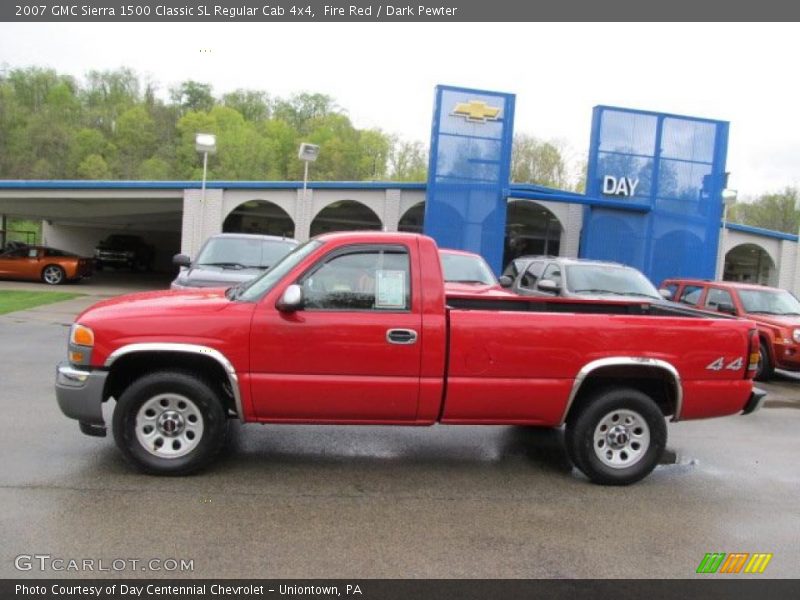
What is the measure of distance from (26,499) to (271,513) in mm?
1607

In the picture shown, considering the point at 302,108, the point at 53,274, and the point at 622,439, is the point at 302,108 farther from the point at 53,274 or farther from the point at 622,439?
the point at 622,439

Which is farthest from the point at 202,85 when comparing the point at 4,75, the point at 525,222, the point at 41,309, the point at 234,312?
the point at 234,312

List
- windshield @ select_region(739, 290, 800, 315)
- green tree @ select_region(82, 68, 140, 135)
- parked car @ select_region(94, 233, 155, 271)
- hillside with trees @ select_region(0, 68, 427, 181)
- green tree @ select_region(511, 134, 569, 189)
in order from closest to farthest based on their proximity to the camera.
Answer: windshield @ select_region(739, 290, 800, 315) → parked car @ select_region(94, 233, 155, 271) → green tree @ select_region(511, 134, 569, 189) → hillside with trees @ select_region(0, 68, 427, 181) → green tree @ select_region(82, 68, 140, 135)

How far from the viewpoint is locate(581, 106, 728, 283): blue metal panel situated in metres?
20.2

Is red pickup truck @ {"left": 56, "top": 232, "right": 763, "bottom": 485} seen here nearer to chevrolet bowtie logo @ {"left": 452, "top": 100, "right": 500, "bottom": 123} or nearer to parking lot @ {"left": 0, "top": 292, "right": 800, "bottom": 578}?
parking lot @ {"left": 0, "top": 292, "right": 800, "bottom": 578}

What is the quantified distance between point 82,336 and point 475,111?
16.3 m

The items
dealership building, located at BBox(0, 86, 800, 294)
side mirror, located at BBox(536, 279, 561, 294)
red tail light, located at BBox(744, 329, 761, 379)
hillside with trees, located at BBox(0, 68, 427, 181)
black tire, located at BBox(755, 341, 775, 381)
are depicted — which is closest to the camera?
red tail light, located at BBox(744, 329, 761, 379)

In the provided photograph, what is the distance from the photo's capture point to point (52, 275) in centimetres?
2305

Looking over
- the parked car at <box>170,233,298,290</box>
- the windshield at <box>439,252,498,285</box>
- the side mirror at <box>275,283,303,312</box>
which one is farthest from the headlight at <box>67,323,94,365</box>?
the windshield at <box>439,252,498,285</box>

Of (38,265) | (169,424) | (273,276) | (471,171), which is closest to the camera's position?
(169,424)

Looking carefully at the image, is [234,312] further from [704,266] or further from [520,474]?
[704,266]

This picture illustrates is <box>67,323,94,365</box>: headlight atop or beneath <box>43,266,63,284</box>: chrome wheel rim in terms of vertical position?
atop

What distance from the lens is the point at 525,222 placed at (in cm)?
2516


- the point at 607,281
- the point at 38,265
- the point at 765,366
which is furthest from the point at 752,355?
the point at 38,265
